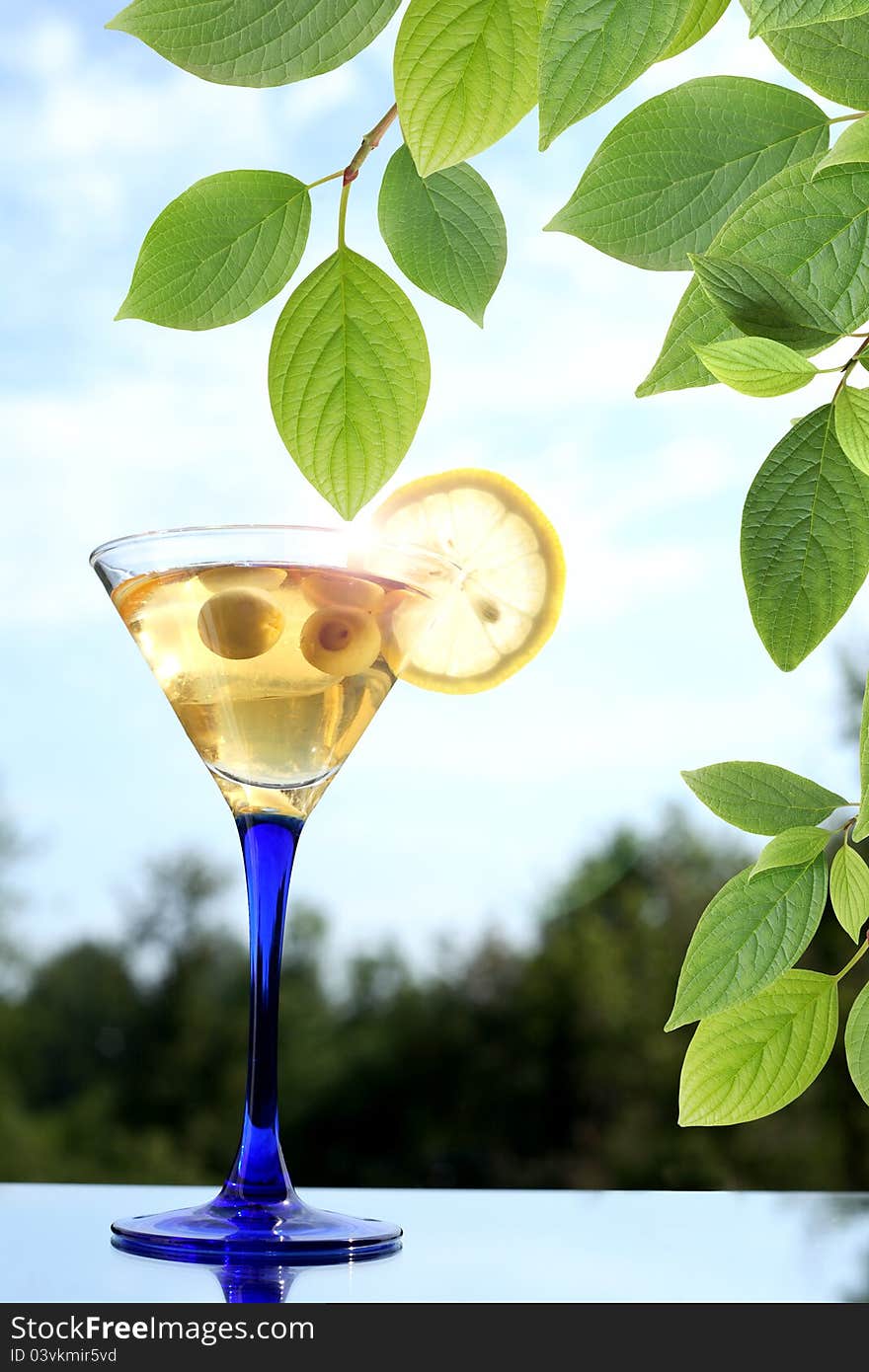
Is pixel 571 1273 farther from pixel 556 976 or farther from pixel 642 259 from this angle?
pixel 556 976

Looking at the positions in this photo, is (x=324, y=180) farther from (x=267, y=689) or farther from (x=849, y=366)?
(x=267, y=689)

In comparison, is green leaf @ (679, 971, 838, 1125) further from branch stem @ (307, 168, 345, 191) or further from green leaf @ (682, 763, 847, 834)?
branch stem @ (307, 168, 345, 191)

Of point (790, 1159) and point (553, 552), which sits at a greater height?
point (553, 552)

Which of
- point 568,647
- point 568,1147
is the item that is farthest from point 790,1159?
point 568,647

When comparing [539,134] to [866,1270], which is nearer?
[539,134]

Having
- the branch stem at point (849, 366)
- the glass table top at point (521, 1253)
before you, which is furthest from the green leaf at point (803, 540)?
the glass table top at point (521, 1253)

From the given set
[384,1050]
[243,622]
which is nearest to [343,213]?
[243,622]

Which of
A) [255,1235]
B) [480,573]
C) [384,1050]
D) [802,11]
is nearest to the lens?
[802,11]
